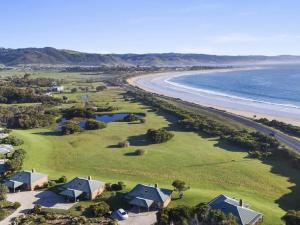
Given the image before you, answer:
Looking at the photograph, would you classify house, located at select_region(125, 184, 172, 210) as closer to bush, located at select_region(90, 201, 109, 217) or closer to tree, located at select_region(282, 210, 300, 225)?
bush, located at select_region(90, 201, 109, 217)

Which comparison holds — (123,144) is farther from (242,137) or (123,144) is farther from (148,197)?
(148,197)

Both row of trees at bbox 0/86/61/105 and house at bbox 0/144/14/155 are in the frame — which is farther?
row of trees at bbox 0/86/61/105

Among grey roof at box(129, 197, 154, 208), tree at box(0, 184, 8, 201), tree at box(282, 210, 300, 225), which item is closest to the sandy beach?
grey roof at box(129, 197, 154, 208)

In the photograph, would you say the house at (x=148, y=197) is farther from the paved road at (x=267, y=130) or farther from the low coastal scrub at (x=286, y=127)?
the low coastal scrub at (x=286, y=127)

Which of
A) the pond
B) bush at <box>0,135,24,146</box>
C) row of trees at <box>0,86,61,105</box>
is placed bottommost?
the pond

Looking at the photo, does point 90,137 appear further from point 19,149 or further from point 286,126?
point 286,126

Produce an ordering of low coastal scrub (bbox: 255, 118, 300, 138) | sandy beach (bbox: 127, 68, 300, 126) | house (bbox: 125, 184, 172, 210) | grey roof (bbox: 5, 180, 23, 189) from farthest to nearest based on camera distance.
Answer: sandy beach (bbox: 127, 68, 300, 126) < low coastal scrub (bbox: 255, 118, 300, 138) < grey roof (bbox: 5, 180, 23, 189) < house (bbox: 125, 184, 172, 210)

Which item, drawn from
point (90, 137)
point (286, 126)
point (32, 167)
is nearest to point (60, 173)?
point (32, 167)
